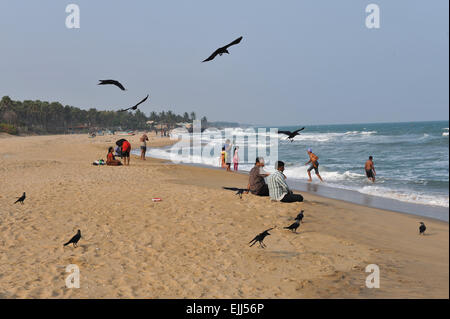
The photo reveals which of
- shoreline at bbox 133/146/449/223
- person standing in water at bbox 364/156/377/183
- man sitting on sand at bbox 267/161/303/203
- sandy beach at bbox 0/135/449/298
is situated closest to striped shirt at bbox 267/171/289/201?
man sitting on sand at bbox 267/161/303/203

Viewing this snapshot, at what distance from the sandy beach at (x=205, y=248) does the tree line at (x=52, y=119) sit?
217ft

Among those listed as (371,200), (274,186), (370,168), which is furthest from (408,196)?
(274,186)

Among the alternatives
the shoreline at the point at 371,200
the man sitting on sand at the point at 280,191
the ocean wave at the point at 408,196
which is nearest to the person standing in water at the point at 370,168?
the ocean wave at the point at 408,196

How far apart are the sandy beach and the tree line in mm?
66292

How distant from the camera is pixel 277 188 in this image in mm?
9453

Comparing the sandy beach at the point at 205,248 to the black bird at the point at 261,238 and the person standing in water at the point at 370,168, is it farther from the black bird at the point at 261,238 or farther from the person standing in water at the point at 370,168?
the person standing in water at the point at 370,168

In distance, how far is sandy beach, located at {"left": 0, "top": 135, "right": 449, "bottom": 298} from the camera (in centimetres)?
441

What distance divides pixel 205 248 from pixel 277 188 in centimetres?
388

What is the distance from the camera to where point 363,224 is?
821cm

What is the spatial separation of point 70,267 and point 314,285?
3502mm

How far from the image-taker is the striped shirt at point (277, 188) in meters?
9.34

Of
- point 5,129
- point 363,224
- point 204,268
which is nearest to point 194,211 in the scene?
point 204,268

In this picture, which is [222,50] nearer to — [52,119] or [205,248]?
[205,248]
